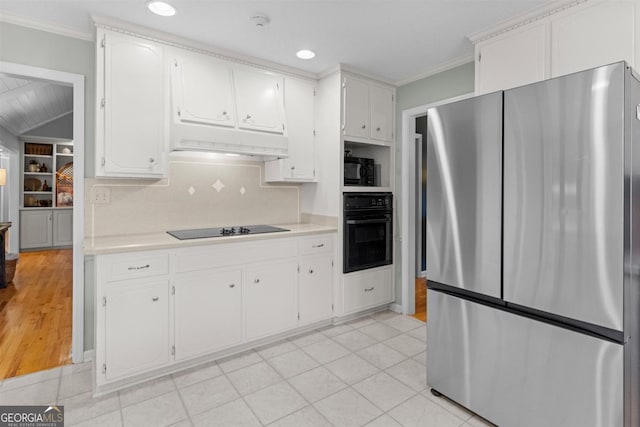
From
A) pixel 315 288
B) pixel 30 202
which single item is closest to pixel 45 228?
pixel 30 202

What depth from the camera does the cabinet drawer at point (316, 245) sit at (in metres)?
3.13

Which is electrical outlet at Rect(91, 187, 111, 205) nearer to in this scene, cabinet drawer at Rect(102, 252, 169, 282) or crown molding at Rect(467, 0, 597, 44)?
cabinet drawer at Rect(102, 252, 169, 282)

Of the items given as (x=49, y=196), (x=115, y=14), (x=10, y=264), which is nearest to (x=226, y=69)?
(x=115, y=14)

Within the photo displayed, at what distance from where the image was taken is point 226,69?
2928mm

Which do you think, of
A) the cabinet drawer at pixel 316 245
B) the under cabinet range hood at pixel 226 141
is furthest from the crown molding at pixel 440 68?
the cabinet drawer at pixel 316 245

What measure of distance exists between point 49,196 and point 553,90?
9188mm

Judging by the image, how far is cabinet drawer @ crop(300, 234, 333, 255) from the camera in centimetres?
313

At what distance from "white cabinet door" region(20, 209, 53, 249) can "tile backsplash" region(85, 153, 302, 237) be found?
6171 millimetres

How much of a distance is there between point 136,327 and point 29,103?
193 inches

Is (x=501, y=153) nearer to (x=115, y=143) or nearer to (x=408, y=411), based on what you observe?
(x=408, y=411)

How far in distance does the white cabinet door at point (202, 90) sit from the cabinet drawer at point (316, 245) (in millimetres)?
1204

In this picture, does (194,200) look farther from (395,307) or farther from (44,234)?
(44,234)

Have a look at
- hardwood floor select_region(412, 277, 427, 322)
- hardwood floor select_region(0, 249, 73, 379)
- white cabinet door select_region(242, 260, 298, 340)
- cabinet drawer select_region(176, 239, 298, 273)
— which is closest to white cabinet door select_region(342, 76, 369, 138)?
cabinet drawer select_region(176, 239, 298, 273)

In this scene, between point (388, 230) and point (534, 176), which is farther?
point (388, 230)
